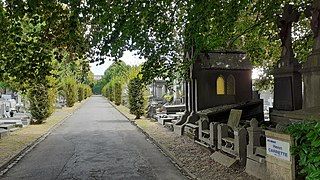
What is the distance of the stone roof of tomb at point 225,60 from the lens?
17406 mm

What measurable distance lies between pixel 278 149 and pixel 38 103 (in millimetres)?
19054

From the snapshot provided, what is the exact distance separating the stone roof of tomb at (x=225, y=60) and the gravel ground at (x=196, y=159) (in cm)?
378

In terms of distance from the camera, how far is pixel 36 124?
2309 centimetres

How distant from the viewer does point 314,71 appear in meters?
10.5

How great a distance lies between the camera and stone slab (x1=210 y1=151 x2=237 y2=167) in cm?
918

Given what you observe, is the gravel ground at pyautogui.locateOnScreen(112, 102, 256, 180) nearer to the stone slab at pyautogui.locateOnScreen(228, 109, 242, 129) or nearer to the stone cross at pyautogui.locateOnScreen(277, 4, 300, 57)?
the stone slab at pyautogui.locateOnScreen(228, 109, 242, 129)

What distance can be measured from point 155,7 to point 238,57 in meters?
9.16

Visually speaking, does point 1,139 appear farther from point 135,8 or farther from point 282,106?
point 282,106

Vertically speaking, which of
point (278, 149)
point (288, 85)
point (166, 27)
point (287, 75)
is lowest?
point (278, 149)

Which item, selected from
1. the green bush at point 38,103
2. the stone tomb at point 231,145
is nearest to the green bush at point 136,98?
the green bush at point 38,103

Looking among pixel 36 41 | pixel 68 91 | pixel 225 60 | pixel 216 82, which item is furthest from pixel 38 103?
pixel 68 91

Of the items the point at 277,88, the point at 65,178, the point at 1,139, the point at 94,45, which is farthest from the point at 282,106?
the point at 1,139

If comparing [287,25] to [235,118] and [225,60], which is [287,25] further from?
[225,60]

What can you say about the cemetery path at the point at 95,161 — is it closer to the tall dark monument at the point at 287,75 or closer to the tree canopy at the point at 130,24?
the tree canopy at the point at 130,24
